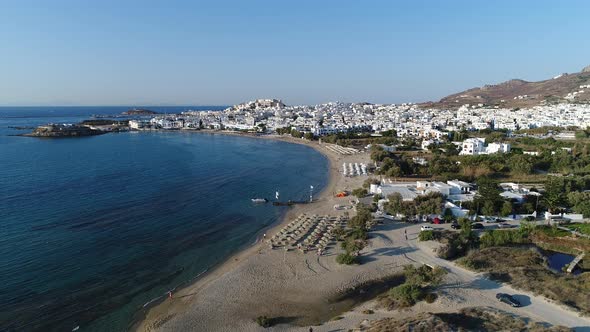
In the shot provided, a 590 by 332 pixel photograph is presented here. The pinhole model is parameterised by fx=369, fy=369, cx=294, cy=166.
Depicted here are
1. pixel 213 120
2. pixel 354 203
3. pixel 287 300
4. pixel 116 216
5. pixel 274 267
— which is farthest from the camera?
pixel 213 120

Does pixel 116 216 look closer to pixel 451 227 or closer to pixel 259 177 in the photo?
pixel 259 177

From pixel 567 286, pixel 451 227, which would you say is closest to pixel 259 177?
pixel 451 227

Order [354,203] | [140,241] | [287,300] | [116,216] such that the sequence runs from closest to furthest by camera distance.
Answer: [287,300], [140,241], [116,216], [354,203]

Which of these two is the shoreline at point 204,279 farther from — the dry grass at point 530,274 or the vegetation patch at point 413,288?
the dry grass at point 530,274

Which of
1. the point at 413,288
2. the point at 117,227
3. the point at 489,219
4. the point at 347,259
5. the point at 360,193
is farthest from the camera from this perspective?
the point at 360,193

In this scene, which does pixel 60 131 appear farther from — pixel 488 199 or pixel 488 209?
pixel 488 209

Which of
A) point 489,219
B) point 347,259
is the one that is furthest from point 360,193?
point 347,259
